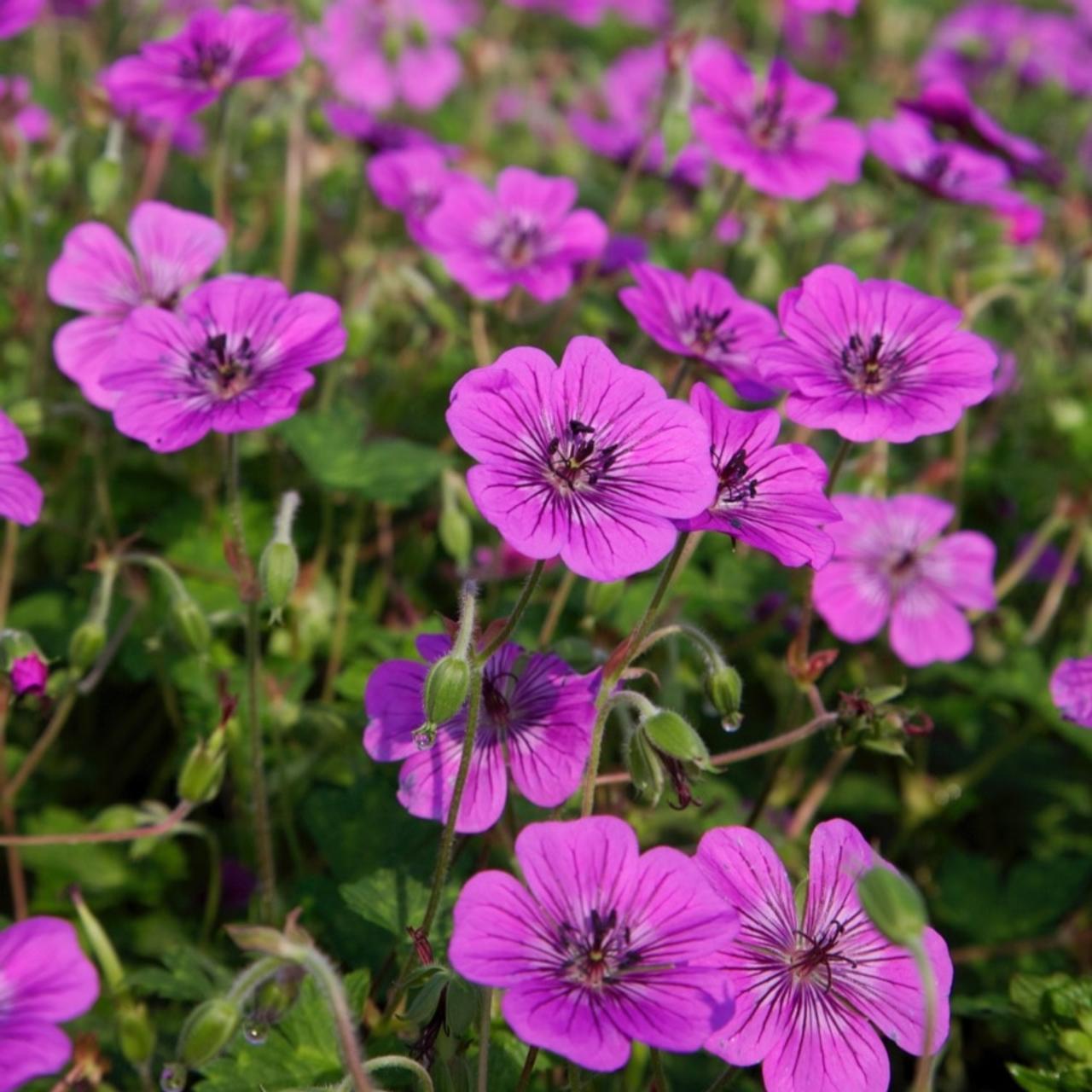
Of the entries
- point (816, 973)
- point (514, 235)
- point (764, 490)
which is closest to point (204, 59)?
point (514, 235)

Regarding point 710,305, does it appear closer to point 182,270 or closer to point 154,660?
point 182,270

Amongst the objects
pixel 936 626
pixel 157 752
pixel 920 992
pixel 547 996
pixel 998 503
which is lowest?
pixel 157 752

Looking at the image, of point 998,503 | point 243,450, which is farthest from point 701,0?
point 243,450

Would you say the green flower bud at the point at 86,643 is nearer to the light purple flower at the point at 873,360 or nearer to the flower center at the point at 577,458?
the flower center at the point at 577,458

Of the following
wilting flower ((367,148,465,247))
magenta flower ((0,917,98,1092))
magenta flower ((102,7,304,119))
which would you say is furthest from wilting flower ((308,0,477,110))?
magenta flower ((0,917,98,1092))

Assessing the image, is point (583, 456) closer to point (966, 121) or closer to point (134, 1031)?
point (134, 1031)

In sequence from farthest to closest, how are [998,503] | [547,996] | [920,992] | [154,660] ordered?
[998,503], [154,660], [920,992], [547,996]

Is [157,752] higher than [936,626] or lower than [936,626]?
lower

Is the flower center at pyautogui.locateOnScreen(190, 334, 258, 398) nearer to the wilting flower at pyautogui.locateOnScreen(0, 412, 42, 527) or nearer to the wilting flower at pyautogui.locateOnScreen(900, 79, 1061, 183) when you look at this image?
the wilting flower at pyautogui.locateOnScreen(0, 412, 42, 527)
